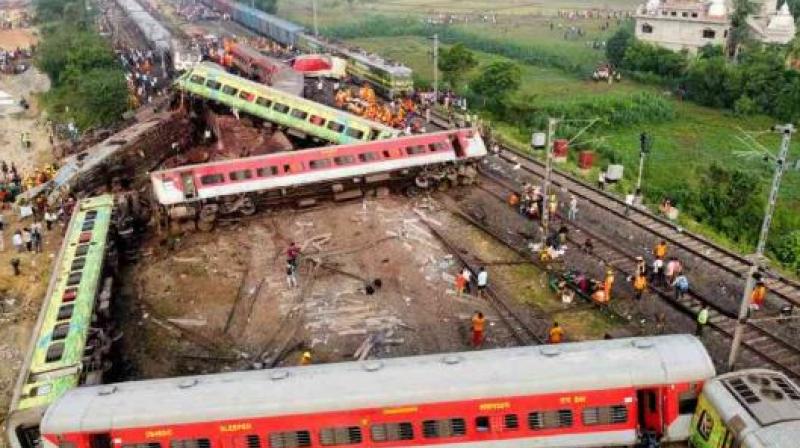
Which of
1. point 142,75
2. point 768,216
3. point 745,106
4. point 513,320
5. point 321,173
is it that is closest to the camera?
point 768,216

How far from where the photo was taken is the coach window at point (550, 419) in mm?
16620

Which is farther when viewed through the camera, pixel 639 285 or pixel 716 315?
pixel 639 285

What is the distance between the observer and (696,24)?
70688mm

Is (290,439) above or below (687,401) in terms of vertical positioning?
below

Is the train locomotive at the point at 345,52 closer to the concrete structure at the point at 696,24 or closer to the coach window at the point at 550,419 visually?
the concrete structure at the point at 696,24

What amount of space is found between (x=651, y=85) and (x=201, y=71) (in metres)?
42.7

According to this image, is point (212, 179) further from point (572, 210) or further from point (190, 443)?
point (190, 443)

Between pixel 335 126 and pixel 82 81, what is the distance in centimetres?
2400

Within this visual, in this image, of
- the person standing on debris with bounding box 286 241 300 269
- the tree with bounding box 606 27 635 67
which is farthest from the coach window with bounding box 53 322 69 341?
the tree with bounding box 606 27 635 67

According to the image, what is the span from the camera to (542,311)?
81.0ft

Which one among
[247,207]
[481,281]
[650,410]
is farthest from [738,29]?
[650,410]

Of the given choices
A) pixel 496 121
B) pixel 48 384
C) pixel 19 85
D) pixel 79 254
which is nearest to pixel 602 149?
pixel 496 121

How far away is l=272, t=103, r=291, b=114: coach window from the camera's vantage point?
42.3 metres

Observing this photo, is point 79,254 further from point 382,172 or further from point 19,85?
point 19,85
